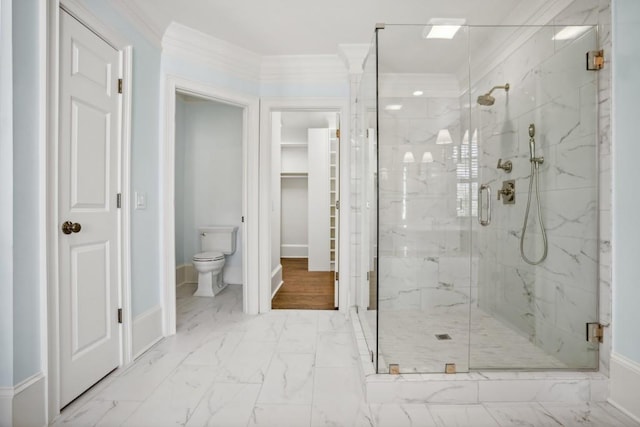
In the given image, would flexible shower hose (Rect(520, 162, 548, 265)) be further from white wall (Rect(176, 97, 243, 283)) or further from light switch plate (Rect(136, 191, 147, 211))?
white wall (Rect(176, 97, 243, 283))

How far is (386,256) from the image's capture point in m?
2.55

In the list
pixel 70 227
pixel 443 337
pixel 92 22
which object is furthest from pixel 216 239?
pixel 443 337

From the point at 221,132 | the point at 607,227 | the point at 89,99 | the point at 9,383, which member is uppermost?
the point at 221,132

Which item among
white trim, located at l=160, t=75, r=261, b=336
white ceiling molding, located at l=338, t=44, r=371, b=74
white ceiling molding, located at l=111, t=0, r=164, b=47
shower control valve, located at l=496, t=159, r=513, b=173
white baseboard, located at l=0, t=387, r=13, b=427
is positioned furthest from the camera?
white ceiling molding, located at l=338, t=44, r=371, b=74

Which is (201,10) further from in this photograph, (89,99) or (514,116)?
(514,116)

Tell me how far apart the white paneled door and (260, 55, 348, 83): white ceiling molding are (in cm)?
141

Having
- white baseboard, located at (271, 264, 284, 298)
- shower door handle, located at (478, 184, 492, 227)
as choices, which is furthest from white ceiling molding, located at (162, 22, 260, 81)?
shower door handle, located at (478, 184, 492, 227)

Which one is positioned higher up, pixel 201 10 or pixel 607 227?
pixel 201 10

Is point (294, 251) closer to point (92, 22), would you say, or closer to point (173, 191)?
point (173, 191)

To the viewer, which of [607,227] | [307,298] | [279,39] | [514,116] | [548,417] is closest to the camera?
[548,417]

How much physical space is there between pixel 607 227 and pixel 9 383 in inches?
116

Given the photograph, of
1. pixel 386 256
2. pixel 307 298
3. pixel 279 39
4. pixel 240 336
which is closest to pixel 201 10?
pixel 279 39

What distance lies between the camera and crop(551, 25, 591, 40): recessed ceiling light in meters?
1.81

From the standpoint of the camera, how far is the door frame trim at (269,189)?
306cm
